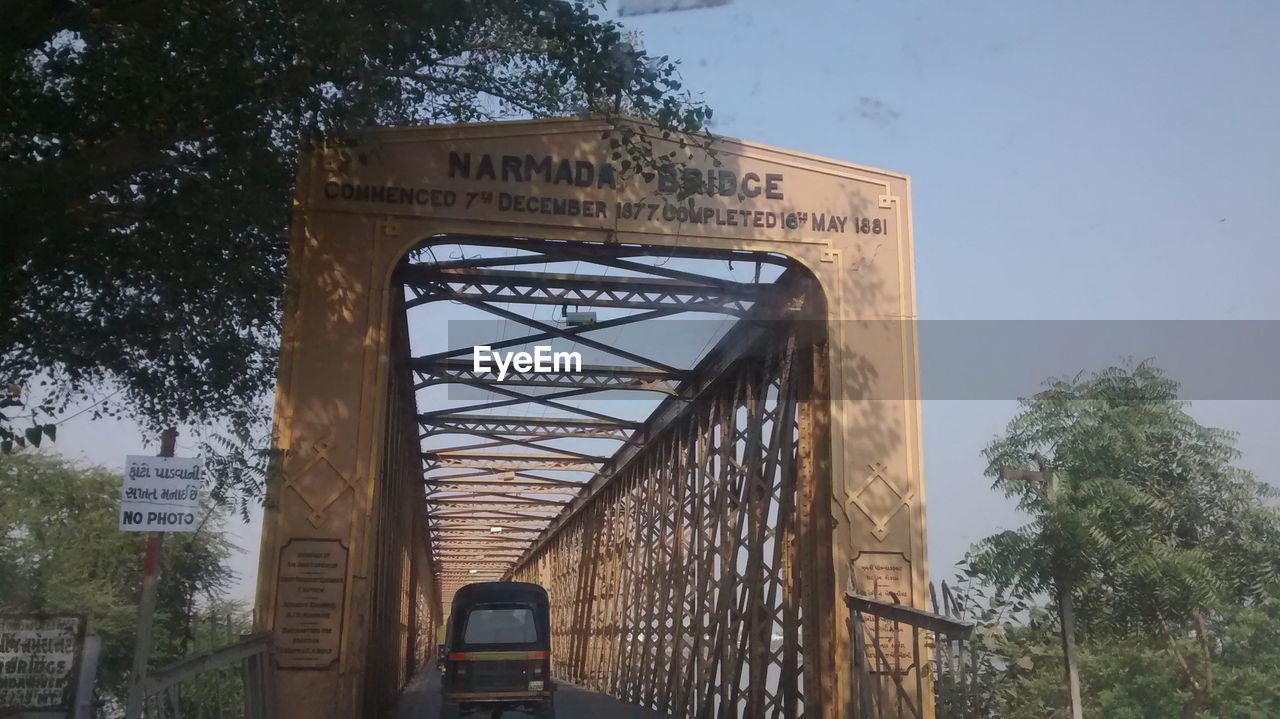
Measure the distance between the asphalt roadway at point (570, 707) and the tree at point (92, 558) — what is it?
5.70 m

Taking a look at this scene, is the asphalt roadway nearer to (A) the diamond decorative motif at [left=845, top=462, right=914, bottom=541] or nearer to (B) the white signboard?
(A) the diamond decorative motif at [left=845, top=462, right=914, bottom=541]

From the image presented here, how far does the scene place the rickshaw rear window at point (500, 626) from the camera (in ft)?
55.5

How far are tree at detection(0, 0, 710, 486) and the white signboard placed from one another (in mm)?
1119

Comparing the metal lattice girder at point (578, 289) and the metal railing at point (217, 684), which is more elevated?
the metal lattice girder at point (578, 289)

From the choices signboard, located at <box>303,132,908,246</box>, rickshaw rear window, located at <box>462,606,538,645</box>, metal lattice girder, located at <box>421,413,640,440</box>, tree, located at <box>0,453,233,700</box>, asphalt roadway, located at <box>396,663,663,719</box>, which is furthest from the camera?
metal lattice girder, located at <box>421,413,640,440</box>

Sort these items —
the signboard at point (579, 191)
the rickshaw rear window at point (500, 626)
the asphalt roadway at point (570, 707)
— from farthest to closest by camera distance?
1. the asphalt roadway at point (570, 707)
2. the rickshaw rear window at point (500, 626)
3. the signboard at point (579, 191)

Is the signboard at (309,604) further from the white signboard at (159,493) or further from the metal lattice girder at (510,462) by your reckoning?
the metal lattice girder at (510,462)

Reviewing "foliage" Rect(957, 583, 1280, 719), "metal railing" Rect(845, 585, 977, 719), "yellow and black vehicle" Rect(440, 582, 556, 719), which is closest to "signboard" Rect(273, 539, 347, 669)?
"metal railing" Rect(845, 585, 977, 719)

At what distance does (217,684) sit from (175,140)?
13.5 feet

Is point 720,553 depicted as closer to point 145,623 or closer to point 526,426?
point 526,426

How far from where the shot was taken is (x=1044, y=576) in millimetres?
11578

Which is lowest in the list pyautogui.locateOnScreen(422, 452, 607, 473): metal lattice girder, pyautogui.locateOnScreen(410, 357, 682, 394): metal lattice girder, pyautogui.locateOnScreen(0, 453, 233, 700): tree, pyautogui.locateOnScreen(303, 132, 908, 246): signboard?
pyautogui.locateOnScreen(0, 453, 233, 700): tree

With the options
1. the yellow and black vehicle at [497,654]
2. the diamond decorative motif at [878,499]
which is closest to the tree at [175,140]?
the diamond decorative motif at [878,499]

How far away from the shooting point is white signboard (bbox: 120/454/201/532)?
6035mm
